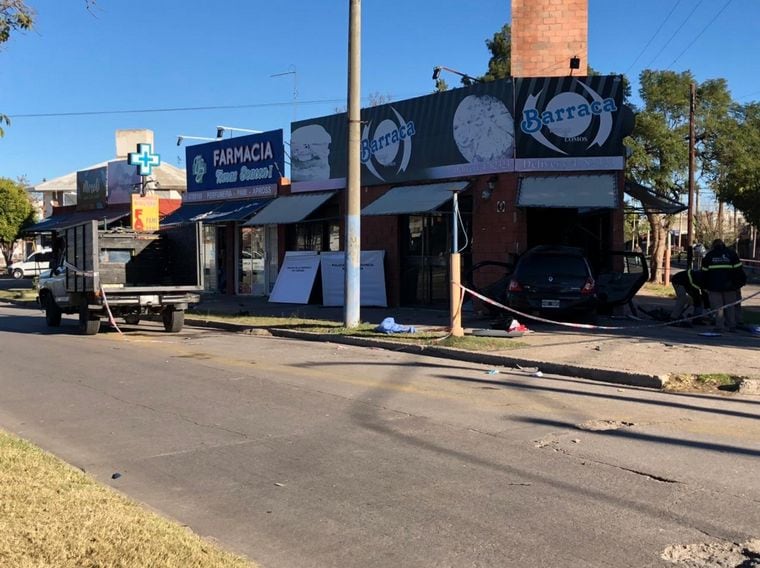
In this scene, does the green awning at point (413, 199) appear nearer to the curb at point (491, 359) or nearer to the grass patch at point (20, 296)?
the curb at point (491, 359)

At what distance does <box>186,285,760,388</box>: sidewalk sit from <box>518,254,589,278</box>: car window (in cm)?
115

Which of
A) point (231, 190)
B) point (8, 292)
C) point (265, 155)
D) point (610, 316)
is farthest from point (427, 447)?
point (8, 292)

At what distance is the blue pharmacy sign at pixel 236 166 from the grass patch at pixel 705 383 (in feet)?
56.8

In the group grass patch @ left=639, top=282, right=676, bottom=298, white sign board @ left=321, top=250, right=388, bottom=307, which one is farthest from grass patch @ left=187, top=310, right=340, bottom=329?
grass patch @ left=639, top=282, right=676, bottom=298

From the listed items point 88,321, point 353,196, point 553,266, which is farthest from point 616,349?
point 88,321

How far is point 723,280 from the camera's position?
1386 cm

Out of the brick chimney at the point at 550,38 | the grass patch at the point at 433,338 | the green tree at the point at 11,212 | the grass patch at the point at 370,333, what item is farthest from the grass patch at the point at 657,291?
the green tree at the point at 11,212

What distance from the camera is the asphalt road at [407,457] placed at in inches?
179

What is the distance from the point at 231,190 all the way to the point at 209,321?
31.6ft

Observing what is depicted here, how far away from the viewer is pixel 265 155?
82.8 feet

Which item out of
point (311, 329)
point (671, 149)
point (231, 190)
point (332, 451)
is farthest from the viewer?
point (671, 149)

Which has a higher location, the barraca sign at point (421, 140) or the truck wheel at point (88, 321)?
the barraca sign at point (421, 140)

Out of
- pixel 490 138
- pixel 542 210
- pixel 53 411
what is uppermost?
pixel 490 138

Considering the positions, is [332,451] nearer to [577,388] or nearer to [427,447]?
[427,447]
